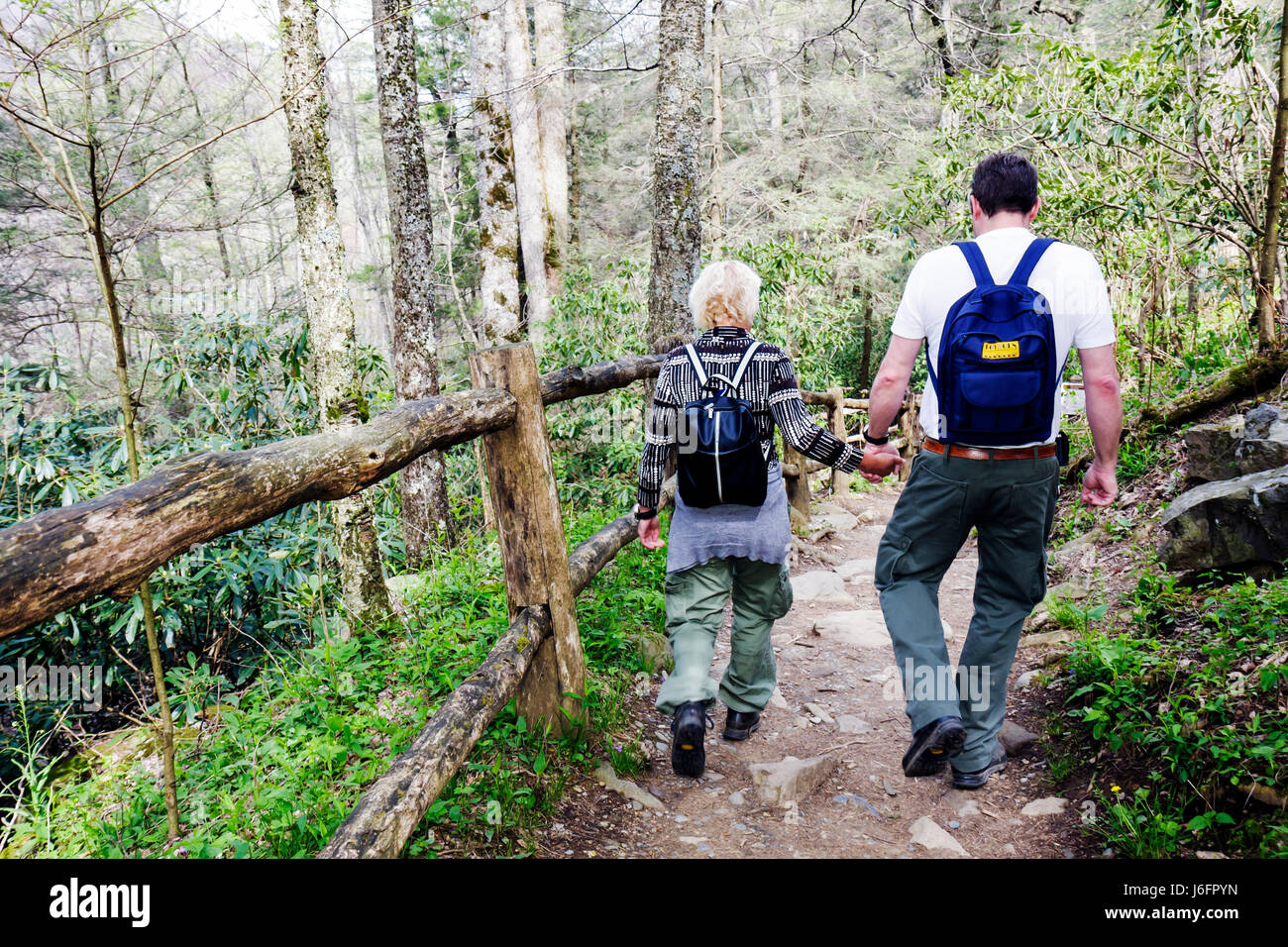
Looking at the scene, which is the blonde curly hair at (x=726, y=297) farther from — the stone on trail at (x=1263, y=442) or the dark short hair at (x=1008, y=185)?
the stone on trail at (x=1263, y=442)

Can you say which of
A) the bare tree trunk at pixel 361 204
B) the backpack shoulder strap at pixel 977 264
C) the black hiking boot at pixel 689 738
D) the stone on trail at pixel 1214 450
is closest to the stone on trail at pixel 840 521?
the stone on trail at pixel 1214 450

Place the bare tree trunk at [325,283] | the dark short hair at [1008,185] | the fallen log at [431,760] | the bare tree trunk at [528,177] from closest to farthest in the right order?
1. the fallen log at [431,760]
2. the dark short hair at [1008,185]
3. the bare tree trunk at [325,283]
4. the bare tree trunk at [528,177]

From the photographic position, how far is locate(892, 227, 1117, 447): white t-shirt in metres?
2.67

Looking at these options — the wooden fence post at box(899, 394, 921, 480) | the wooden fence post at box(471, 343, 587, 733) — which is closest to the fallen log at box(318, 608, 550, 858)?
the wooden fence post at box(471, 343, 587, 733)

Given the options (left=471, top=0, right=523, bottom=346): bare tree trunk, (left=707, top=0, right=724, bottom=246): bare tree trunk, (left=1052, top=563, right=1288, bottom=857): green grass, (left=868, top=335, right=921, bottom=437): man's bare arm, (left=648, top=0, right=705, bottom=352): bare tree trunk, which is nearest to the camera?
(left=1052, top=563, right=1288, bottom=857): green grass

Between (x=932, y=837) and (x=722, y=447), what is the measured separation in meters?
1.58

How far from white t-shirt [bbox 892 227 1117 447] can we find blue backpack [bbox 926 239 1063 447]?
0.04 m

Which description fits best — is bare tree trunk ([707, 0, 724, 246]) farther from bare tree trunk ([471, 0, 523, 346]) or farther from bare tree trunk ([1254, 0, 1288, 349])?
bare tree trunk ([1254, 0, 1288, 349])

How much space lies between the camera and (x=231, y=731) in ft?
11.2

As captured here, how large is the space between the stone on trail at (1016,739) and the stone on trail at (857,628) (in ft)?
4.46

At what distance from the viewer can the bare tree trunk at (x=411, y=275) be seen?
6234mm

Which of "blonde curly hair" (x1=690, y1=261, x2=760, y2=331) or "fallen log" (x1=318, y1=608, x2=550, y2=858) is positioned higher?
"blonde curly hair" (x1=690, y1=261, x2=760, y2=331)

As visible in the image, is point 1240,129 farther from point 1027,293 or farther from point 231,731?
point 231,731

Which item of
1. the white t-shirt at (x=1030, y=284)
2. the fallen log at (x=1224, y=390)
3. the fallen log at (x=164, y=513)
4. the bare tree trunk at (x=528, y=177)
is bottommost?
the fallen log at (x=1224, y=390)
